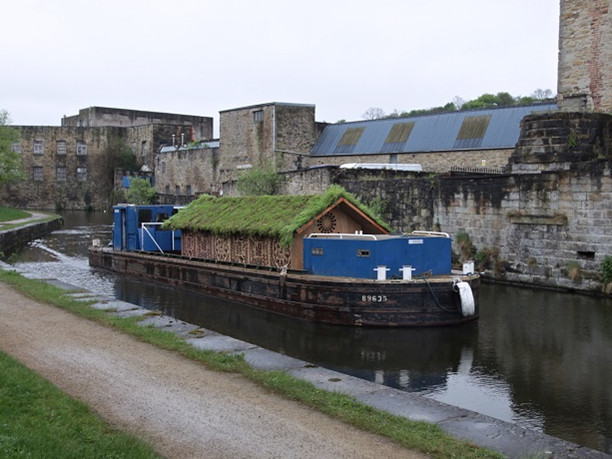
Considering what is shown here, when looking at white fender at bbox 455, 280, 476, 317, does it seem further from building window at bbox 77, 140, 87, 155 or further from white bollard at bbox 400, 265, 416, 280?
building window at bbox 77, 140, 87, 155

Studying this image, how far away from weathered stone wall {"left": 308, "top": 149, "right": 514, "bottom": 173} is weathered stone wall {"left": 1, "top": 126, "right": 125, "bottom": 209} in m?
38.8

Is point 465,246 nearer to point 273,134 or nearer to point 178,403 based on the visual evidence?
point 178,403

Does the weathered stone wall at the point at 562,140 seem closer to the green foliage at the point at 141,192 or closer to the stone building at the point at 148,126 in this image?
the green foliage at the point at 141,192

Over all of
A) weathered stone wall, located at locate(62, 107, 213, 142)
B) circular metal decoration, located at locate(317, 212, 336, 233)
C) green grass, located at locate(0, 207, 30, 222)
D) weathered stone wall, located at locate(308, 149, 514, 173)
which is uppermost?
weathered stone wall, located at locate(62, 107, 213, 142)

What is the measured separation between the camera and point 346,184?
2984cm

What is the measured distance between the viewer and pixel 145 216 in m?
25.2

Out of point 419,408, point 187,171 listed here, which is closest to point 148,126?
point 187,171

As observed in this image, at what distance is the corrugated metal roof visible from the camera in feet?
105

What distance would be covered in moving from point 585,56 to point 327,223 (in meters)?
13.4

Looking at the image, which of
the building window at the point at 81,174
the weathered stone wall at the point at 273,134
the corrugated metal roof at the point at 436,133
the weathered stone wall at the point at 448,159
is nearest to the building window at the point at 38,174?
the building window at the point at 81,174

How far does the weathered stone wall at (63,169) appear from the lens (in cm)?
6744

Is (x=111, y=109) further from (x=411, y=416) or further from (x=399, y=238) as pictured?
(x=411, y=416)

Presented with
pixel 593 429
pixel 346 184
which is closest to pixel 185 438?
pixel 593 429

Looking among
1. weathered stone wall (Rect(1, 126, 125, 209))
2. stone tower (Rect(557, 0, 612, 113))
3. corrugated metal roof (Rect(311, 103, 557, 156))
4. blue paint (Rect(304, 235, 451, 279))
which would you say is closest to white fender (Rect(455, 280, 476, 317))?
blue paint (Rect(304, 235, 451, 279))
